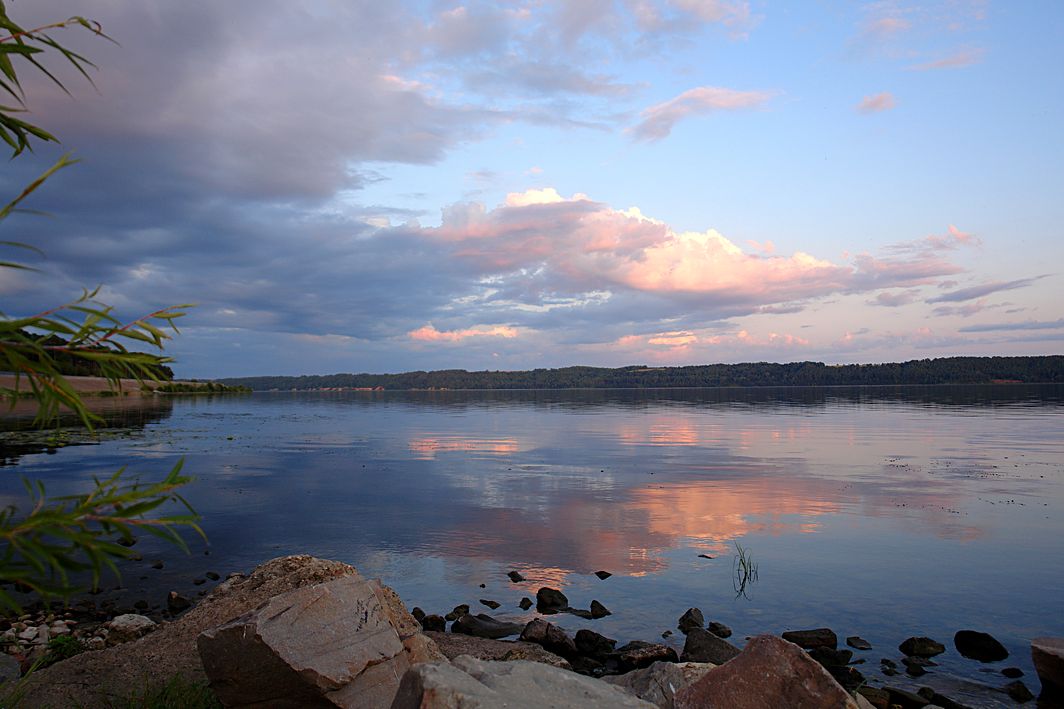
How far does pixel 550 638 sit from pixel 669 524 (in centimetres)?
1293

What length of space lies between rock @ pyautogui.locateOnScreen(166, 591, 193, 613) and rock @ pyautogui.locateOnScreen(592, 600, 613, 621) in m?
9.24

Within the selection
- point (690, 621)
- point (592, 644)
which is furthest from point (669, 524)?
point (592, 644)

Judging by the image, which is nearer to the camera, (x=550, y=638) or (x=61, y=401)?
(x=61, y=401)

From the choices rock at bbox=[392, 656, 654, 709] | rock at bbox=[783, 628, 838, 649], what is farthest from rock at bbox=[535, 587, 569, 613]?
rock at bbox=[392, 656, 654, 709]

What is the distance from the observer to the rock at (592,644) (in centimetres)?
1427

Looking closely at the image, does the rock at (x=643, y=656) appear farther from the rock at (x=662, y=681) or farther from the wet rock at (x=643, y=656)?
the rock at (x=662, y=681)

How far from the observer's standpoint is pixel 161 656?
10734 millimetres

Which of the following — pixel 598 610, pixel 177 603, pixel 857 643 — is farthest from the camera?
pixel 598 610

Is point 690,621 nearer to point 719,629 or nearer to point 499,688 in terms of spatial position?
point 719,629

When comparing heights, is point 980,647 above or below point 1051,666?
below

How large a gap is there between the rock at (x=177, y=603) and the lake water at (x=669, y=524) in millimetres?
1194

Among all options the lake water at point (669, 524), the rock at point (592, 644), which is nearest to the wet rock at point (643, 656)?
the rock at point (592, 644)

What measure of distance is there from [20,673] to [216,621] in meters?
2.70

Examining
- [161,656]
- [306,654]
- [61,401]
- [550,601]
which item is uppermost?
[61,401]
